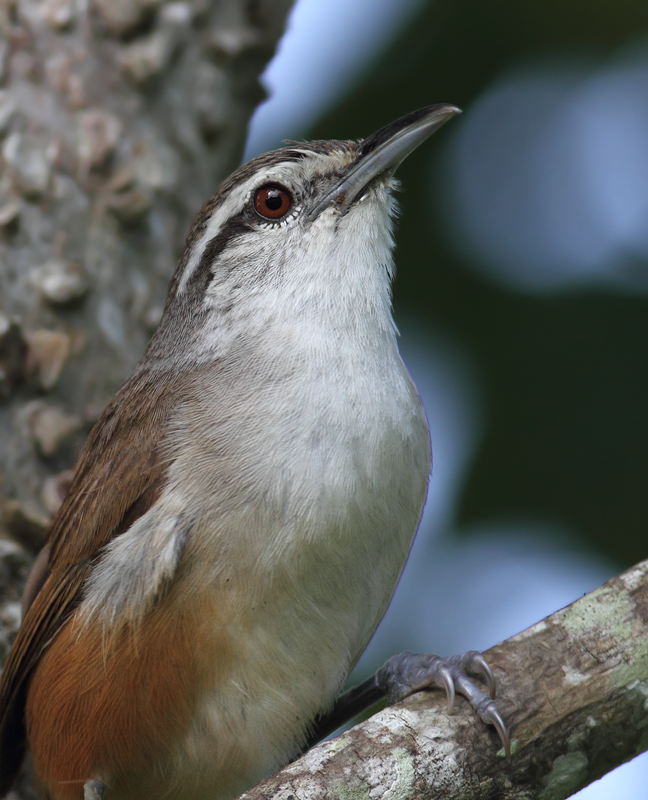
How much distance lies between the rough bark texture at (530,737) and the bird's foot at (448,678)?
0.16ft

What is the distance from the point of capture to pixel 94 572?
387 centimetres

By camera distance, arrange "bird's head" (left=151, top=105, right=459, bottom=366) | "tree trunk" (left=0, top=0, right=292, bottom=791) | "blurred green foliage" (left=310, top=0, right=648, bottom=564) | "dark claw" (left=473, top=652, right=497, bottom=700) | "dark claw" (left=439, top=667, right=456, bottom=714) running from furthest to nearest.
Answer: "blurred green foliage" (left=310, top=0, right=648, bottom=564) → "tree trunk" (left=0, top=0, right=292, bottom=791) → "bird's head" (left=151, top=105, right=459, bottom=366) → "dark claw" (left=439, top=667, right=456, bottom=714) → "dark claw" (left=473, top=652, right=497, bottom=700)

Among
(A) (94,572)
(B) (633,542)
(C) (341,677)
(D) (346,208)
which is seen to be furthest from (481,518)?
(A) (94,572)

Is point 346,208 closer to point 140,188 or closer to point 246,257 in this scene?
point 246,257

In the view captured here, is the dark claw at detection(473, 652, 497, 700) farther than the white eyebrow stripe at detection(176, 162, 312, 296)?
No

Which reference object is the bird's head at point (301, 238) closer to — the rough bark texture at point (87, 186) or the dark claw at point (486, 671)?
the rough bark texture at point (87, 186)

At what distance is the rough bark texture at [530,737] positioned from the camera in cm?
292

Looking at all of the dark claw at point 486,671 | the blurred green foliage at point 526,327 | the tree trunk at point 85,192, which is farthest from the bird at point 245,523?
the blurred green foliage at point 526,327

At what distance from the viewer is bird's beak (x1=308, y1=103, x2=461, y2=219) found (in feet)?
13.9

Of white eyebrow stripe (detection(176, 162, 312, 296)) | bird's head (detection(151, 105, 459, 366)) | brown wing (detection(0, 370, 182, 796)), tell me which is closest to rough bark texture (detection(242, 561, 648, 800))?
brown wing (detection(0, 370, 182, 796))

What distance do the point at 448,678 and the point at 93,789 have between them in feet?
5.43

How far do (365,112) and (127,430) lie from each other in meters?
2.79

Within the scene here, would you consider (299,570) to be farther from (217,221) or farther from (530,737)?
(217,221)

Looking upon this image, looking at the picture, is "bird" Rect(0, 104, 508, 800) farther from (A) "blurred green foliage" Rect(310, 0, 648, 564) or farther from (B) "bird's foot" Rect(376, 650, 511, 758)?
(A) "blurred green foliage" Rect(310, 0, 648, 564)
